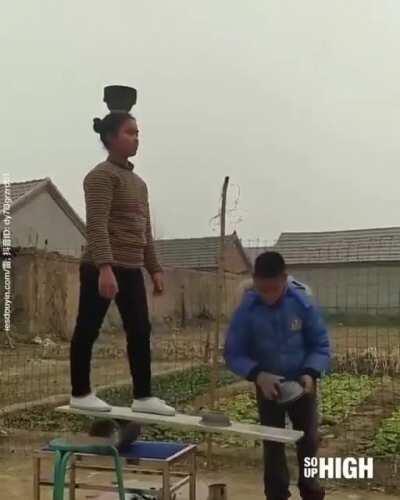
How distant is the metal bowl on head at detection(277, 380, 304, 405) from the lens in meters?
3.25

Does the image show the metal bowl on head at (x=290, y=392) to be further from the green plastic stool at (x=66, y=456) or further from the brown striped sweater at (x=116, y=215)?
the brown striped sweater at (x=116, y=215)

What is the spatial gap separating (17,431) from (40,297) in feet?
31.7

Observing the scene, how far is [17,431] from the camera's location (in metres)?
6.55

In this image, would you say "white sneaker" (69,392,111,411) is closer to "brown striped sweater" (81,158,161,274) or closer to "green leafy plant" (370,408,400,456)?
"brown striped sweater" (81,158,161,274)

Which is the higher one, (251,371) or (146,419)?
(251,371)

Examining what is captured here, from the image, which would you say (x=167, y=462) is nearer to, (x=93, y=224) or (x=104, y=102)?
(x=93, y=224)

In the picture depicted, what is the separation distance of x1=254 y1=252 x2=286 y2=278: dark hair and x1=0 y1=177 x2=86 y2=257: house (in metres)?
19.5

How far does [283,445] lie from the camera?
345cm

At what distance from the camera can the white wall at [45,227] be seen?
76.2 feet

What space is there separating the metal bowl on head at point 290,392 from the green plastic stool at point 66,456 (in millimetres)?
835

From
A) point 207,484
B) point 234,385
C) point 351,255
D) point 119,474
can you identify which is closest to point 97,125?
point 119,474

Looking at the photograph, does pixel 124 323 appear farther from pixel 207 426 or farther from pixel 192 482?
pixel 192 482

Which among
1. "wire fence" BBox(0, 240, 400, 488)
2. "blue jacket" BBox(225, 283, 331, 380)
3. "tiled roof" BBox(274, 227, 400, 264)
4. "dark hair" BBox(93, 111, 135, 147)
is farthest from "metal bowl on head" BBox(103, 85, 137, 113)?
"tiled roof" BBox(274, 227, 400, 264)

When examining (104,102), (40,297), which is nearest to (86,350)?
(104,102)
